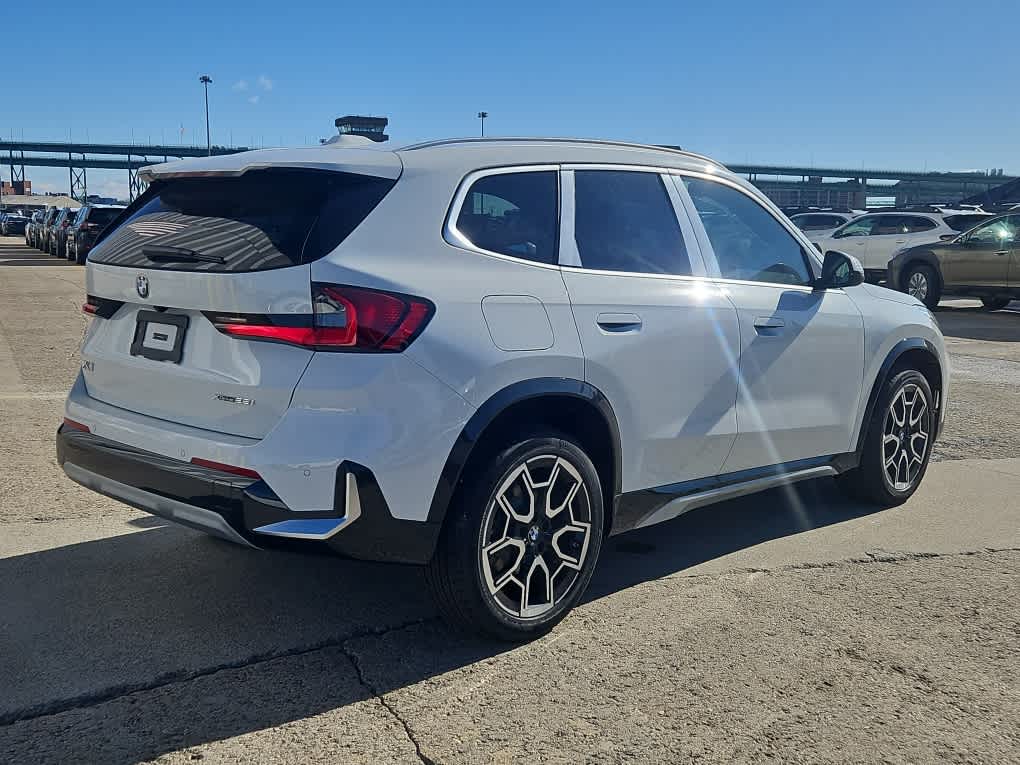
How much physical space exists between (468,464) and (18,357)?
8.34 meters

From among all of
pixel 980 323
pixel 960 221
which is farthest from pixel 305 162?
pixel 960 221

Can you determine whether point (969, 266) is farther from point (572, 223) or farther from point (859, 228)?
point (572, 223)

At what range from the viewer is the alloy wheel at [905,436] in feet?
18.2

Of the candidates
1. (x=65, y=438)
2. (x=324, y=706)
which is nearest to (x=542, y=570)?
(x=324, y=706)

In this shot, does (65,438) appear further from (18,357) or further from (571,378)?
(18,357)

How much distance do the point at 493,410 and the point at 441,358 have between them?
0.27 m

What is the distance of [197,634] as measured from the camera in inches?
147

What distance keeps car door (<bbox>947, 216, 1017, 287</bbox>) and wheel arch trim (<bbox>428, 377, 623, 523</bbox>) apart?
15.9 meters

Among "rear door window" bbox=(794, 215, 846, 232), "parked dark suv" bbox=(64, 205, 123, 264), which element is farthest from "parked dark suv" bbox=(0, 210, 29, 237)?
"rear door window" bbox=(794, 215, 846, 232)

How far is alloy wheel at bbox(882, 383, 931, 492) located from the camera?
5.54m

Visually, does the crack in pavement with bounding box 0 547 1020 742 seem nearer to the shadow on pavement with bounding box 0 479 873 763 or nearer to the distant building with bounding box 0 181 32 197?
the shadow on pavement with bounding box 0 479 873 763

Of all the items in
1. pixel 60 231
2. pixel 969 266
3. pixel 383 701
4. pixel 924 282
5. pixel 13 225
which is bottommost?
pixel 383 701

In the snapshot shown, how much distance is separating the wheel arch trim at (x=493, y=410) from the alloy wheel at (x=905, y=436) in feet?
7.74

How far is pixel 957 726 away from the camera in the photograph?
319 cm
